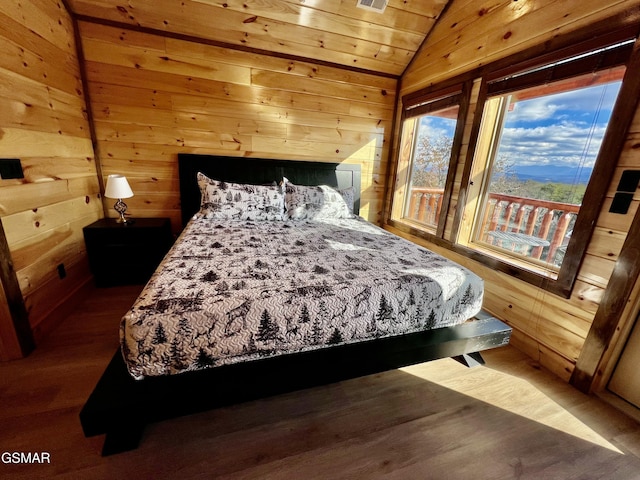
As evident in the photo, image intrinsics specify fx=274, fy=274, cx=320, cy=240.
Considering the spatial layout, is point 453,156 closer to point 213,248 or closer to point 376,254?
point 376,254

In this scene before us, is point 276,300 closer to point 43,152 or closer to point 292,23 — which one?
point 43,152

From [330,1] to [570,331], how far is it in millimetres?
3151

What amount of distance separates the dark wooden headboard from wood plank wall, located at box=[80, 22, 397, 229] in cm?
13

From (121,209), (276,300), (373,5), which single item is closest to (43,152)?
(121,209)

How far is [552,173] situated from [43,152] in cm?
359

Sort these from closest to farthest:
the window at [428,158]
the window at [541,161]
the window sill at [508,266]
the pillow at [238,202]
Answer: the window at [541,161] < the window sill at [508,266] < the pillow at [238,202] < the window at [428,158]

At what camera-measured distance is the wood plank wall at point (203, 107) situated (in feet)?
8.34

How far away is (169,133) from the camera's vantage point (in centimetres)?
276

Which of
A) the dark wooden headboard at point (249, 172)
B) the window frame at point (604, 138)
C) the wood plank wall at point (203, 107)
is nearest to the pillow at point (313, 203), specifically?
the dark wooden headboard at point (249, 172)

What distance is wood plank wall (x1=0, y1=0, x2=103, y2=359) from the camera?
1619mm

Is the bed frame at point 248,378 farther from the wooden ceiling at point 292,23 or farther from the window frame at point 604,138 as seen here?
the wooden ceiling at point 292,23

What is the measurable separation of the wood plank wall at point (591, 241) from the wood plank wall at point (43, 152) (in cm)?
321

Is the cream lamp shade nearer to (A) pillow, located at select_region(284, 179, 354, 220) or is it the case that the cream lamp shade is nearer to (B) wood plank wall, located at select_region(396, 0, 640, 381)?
(A) pillow, located at select_region(284, 179, 354, 220)

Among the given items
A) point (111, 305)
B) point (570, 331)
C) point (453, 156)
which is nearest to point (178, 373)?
point (111, 305)
